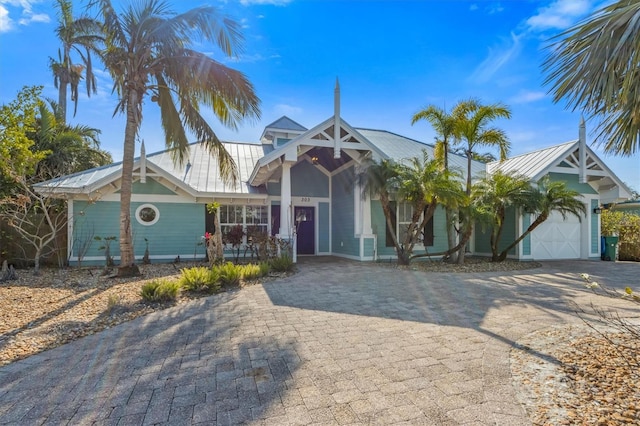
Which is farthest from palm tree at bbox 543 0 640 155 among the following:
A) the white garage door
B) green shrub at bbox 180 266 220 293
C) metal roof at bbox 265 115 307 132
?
metal roof at bbox 265 115 307 132

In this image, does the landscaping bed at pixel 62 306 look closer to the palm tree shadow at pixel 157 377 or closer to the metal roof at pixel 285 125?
the palm tree shadow at pixel 157 377

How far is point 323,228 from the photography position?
14477 mm

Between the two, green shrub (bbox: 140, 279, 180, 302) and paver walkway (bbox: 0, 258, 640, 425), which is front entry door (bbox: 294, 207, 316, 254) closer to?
paver walkway (bbox: 0, 258, 640, 425)

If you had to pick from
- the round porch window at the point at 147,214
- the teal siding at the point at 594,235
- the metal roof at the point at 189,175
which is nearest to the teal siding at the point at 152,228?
the round porch window at the point at 147,214

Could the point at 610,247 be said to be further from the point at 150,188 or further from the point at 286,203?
the point at 150,188

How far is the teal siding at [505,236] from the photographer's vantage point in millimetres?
13648

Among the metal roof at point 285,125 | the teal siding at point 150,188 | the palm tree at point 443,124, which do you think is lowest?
the teal siding at point 150,188

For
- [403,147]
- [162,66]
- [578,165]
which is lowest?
[578,165]

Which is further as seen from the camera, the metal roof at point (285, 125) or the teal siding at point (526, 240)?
the metal roof at point (285, 125)

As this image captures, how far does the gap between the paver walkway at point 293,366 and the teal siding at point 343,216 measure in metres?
6.31

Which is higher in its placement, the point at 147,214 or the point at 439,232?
the point at 147,214

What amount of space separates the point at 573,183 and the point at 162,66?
1619 cm

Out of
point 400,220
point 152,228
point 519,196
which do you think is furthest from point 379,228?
point 152,228

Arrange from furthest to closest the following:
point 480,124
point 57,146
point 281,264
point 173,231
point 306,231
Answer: point 306,231 < point 57,146 < point 173,231 < point 480,124 < point 281,264
